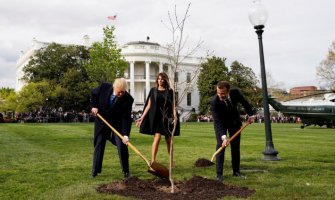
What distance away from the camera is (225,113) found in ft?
24.3

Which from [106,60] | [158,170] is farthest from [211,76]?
[158,170]

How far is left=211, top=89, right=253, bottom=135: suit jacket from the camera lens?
24.1ft

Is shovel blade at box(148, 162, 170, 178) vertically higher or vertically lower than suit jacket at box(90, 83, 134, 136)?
lower

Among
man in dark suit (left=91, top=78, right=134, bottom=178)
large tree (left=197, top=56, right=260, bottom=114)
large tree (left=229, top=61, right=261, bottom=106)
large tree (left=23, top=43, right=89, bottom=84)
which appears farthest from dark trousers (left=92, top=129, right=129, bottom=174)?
large tree (left=229, top=61, right=261, bottom=106)

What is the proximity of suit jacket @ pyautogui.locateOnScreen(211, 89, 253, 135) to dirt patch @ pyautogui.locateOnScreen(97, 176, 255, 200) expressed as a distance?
4.07 feet

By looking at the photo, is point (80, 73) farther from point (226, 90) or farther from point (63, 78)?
point (226, 90)

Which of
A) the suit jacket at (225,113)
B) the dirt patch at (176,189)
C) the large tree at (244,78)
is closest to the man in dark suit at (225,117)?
the suit jacket at (225,113)

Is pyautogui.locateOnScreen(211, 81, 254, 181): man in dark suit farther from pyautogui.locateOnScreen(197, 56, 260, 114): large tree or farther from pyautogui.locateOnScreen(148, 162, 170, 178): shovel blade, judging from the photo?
pyautogui.locateOnScreen(197, 56, 260, 114): large tree

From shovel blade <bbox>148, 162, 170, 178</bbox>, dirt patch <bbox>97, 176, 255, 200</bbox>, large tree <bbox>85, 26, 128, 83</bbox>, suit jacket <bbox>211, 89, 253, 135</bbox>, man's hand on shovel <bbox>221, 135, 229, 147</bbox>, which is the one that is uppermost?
large tree <bbox>85, 26, 128, 83</bbox>

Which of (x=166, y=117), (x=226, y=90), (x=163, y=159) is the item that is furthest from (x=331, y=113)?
(x=163, y=159)

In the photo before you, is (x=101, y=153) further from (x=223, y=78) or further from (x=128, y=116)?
(x=223, y=78)

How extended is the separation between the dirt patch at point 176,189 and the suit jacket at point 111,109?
129 centimetres

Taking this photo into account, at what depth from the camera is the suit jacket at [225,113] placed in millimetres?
7355

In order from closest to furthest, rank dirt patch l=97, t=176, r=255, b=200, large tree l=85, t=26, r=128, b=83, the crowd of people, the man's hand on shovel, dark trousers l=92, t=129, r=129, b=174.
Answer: dirt patch l=97, t=176, r=255, b=200 < the man's hand on shovel < the crowd of people < dark trousers l=92, t=129, r=129, b=174 < large tree l=85, t=26, r=128, b=83
